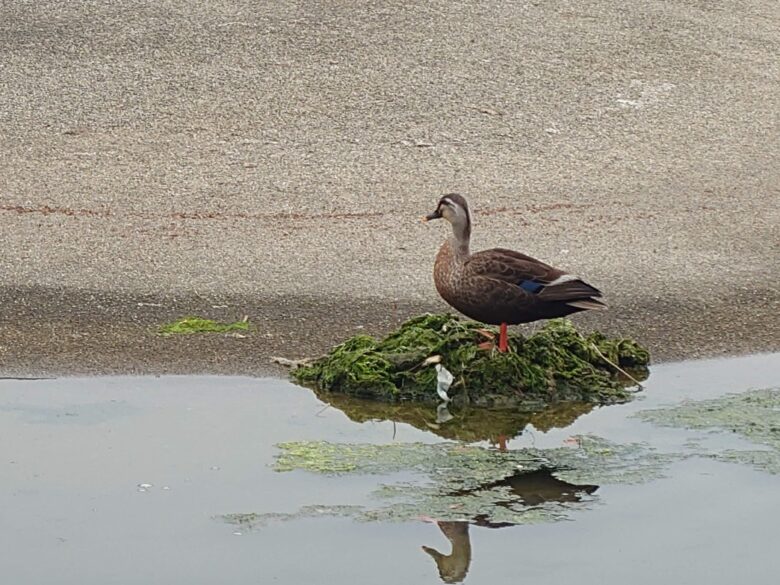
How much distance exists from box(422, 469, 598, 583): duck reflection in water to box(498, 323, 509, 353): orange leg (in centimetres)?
119

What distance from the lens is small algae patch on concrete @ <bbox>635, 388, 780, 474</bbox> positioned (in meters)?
7.42

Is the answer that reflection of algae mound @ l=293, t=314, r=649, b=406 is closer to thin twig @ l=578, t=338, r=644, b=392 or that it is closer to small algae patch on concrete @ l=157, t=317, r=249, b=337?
thin twig @ l=578, t=338, r=644, b=392

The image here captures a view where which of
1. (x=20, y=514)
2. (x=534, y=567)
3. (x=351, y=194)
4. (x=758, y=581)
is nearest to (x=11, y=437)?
(x=20, y=514)

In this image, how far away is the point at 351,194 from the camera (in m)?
11.4

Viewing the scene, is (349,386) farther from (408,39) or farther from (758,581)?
(408,39)

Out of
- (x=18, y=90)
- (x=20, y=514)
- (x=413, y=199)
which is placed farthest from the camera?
(x=18, y=90)

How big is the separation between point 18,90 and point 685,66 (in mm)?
5901

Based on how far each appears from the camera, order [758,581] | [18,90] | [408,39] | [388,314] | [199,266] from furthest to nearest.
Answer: [408,39], [18,90], [199,266], [388,314], [758,581]

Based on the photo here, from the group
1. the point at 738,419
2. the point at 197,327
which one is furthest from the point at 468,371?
the point at 197,327

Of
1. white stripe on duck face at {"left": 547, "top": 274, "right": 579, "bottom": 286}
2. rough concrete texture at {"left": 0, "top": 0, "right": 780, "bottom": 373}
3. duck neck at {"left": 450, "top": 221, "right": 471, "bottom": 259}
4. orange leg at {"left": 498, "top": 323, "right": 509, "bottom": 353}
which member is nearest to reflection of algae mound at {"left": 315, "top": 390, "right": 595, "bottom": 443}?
orange leg at {"left": 498, "top": 323, "right": 509, "bottom": 353}

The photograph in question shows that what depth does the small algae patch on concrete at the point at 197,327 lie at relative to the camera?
8.89 metres

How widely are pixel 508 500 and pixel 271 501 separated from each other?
40.2 inches

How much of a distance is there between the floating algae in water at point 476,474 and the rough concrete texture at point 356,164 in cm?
143

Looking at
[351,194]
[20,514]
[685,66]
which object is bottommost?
[20,514]
